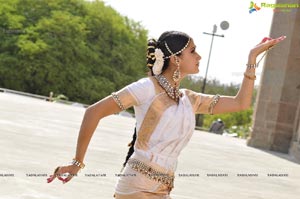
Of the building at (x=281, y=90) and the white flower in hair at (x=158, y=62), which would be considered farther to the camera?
the building at (x=281, y=90)

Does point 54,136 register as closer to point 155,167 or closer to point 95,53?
point 155,167

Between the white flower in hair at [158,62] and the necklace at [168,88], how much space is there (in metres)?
0.04

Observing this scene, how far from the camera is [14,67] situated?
52.8m

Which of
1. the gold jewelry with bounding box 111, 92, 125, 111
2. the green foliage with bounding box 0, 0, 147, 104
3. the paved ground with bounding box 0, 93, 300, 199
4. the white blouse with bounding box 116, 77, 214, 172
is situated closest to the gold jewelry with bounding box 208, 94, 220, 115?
the white blouse with bounding box 116, 77, 214, 172

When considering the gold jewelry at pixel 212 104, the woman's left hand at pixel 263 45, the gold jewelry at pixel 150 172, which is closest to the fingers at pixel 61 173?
the gold jewelry at pixel 150 172

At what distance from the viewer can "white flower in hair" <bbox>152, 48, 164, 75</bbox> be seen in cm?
326

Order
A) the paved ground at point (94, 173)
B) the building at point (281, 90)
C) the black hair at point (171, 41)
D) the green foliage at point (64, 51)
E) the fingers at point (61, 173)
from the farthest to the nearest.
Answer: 1. the green foliage at point (64, 51)
2. the building at point (281, 90)
3. the paved ground at point (94, 173)
4. the black hair at point (171, 41)
5. the fingers at point (61, 173)

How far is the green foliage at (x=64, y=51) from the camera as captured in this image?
5316 centimetres

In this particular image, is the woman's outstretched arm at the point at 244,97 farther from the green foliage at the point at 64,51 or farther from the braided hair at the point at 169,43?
the green foliage at the point at 64,51

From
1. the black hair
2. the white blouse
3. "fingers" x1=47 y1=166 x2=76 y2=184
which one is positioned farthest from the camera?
the black hair

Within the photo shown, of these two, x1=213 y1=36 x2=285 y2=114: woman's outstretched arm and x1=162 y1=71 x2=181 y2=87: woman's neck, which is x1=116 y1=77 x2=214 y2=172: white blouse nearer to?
x1=162 y1=71 x2=181 y2=87: woman's neck

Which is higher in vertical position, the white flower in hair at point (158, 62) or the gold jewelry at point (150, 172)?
the white flower in hair at point (158, 62)

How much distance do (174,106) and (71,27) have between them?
52661 millimetres

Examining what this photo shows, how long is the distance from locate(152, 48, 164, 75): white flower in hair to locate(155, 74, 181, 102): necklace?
0.12ft
